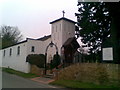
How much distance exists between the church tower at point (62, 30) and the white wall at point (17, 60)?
4.51m

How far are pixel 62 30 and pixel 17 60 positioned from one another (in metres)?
8.83

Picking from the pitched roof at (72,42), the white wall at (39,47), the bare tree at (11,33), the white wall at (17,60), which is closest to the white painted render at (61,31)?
the pitched roof at (72,42)

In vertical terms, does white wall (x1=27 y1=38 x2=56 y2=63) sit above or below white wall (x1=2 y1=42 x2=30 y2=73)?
above

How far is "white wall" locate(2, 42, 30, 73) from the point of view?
24.7m

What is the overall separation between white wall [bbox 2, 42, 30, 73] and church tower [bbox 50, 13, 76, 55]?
14.8 ft

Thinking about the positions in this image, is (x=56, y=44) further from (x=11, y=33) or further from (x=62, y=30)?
(x=11, y=33)

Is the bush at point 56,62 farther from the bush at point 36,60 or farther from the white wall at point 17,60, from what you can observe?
the white wall at point 17,60

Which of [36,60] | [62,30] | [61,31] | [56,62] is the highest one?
[62,30]

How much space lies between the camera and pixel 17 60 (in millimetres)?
27297

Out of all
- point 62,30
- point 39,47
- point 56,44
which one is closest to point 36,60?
point 39,47

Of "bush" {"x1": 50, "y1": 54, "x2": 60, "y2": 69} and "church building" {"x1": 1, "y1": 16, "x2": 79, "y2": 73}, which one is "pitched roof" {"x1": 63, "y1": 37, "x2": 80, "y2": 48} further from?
"bush" {"x1": 50, "y1": 54, "x2": 60, "y2": 69}

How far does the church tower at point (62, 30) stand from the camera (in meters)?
23.8

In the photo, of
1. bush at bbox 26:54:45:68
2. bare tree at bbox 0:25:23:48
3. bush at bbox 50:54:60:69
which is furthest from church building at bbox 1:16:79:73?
bare tree at bbox 0:25:23:48

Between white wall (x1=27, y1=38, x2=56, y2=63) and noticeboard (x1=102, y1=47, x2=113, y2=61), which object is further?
white wall (x1=27, y1=38, x2=56, y2=63)
